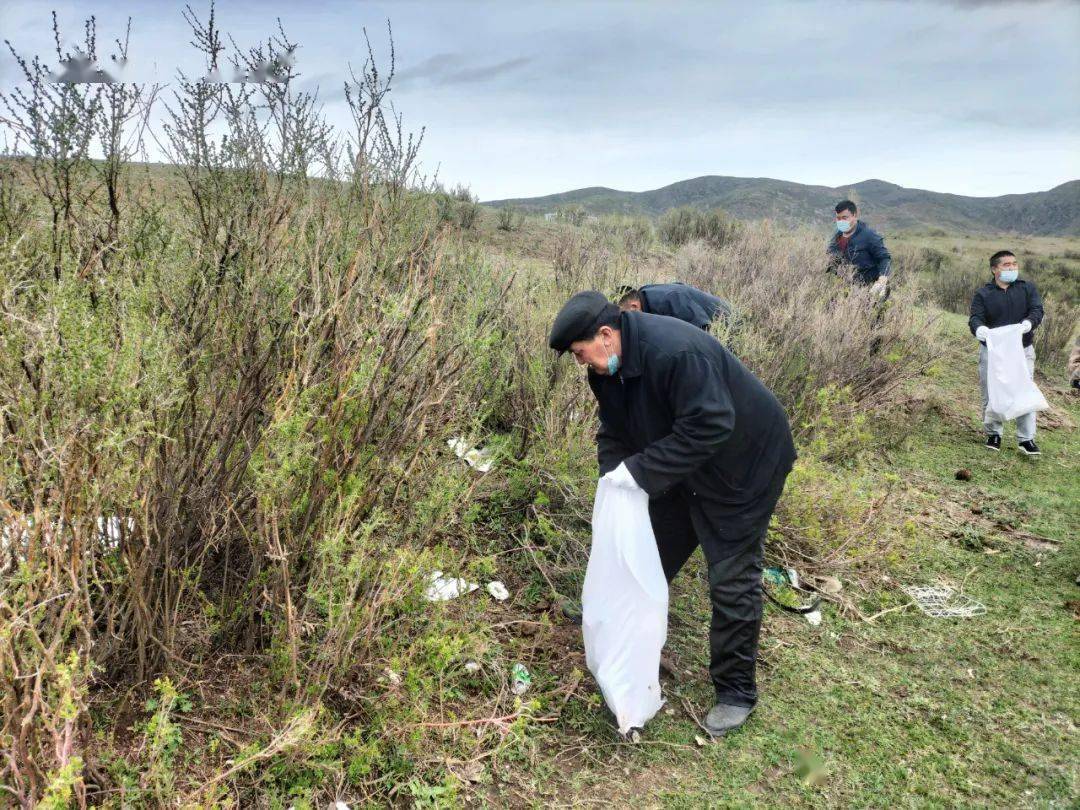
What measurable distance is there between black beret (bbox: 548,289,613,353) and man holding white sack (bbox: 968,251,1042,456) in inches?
222

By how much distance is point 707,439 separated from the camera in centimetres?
265

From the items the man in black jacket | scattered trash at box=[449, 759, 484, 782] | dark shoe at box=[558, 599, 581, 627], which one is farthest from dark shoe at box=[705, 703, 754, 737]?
scattered trash at box=[449, 759, 484, 782]

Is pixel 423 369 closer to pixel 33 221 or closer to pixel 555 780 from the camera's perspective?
pixel 555 780

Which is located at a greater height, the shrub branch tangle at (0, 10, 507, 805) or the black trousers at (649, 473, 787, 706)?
the shrub branch tangle at (0, 10, 507, 805)

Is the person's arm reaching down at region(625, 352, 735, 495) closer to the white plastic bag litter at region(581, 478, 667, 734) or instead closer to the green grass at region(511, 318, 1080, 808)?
the white plastic bag litter at region(581, 478, 667, 734)

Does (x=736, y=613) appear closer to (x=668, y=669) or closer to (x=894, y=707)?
(x=668, y=669)

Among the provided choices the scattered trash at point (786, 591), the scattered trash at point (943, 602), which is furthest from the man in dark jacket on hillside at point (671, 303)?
the scattered trash at point (943, 602)

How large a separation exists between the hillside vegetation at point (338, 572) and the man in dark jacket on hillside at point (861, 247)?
3893mm

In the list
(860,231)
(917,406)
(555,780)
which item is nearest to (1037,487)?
(917,406)

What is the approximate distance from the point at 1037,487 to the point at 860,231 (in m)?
3.23

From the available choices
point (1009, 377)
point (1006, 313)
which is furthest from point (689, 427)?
point (1006, 313)

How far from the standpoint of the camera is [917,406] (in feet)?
25.3

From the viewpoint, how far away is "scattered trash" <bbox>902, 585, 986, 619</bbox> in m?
3.99

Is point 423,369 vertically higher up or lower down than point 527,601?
higher up
